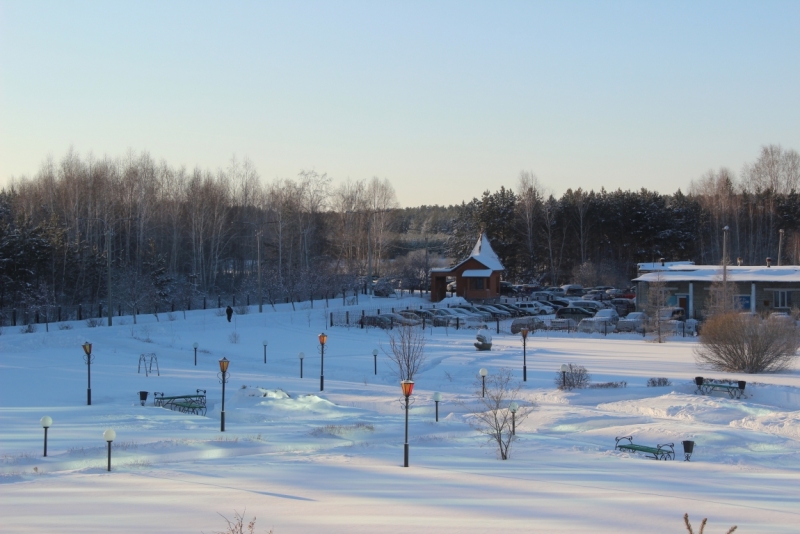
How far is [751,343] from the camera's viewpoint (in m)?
27.4

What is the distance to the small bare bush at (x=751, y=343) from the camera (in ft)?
89.5

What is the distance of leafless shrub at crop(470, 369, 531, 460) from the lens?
16000 mm

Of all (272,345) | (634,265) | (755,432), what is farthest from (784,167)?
(755,432)

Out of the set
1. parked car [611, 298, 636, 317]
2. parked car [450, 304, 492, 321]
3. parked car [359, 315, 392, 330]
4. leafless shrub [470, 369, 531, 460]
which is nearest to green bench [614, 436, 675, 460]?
leafless shrub [470, 369, 531, 460]

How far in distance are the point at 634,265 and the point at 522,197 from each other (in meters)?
13.5

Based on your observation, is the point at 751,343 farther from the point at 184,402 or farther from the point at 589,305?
the point at 589,305

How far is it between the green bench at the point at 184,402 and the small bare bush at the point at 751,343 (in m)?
18.4

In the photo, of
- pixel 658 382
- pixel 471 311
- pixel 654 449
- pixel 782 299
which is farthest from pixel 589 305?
pixel 654 449

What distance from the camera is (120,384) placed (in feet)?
85.2

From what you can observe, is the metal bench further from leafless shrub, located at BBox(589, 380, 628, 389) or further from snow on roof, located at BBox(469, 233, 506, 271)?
snow on roof, located at BBox(469, 233, 506, 271)

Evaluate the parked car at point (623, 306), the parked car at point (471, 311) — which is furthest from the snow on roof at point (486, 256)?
the parked car at point (623, 306)

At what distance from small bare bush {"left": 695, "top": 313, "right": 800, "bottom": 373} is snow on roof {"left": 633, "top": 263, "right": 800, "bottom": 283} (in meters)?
18.4

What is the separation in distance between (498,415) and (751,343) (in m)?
13.1

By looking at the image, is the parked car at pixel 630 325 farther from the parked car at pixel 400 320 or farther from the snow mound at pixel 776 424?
the snow mound at pixel 776 424
